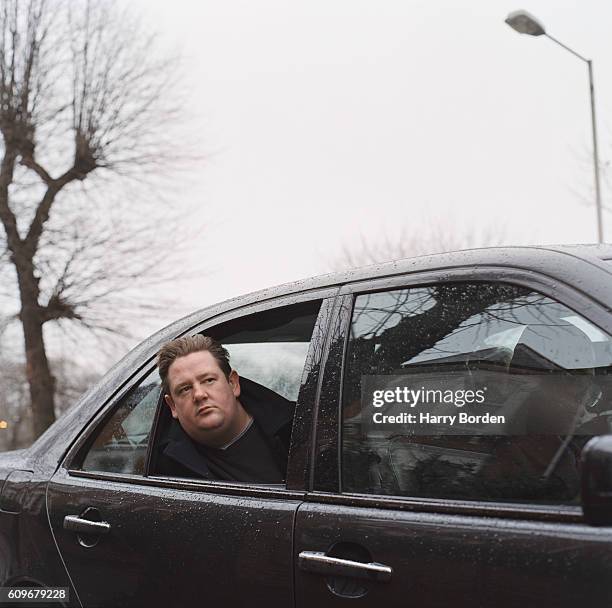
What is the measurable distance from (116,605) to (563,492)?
1337 millimetres

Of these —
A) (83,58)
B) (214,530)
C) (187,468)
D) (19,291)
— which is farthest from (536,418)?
(83,58)

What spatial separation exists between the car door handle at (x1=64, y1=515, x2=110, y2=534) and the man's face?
0.38 metres

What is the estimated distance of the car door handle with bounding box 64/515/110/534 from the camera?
2505 millimetres

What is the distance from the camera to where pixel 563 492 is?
5.64ft

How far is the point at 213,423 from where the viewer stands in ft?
8.93

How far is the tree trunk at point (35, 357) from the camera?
19828 millimetres

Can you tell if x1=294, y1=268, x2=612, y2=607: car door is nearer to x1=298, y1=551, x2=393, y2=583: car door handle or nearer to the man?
x1=298, y1=551, x2=393, y2=583: car door handle

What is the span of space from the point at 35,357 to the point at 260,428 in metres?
18.2

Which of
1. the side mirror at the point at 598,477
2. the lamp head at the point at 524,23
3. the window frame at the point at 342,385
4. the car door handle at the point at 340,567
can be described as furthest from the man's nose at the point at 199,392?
the lamp head at the point at 524,23

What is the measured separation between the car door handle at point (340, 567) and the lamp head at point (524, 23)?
13.6 metres

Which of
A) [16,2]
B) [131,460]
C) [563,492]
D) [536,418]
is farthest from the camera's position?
[16,2]

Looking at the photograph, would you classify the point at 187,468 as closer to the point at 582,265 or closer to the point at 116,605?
the point at 116,605

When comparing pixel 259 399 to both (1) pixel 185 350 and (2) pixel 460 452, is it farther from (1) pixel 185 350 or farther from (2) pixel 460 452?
(2) pixel 460 452

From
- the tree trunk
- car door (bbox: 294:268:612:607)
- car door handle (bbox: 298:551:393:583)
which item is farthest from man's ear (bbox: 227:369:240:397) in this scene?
the tree trunk
